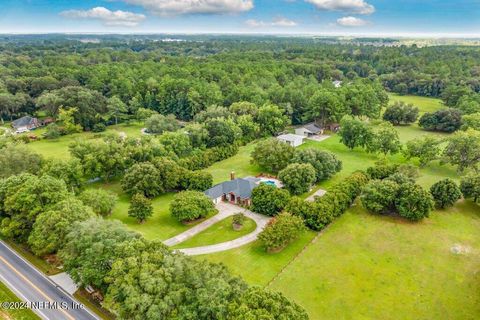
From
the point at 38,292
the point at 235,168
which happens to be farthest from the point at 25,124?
the point at 38,292

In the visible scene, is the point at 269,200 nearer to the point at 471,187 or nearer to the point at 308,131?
the point at 471,187

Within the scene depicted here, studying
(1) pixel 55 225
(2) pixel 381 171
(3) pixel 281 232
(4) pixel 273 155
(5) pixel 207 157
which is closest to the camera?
(1) pixel 55 225

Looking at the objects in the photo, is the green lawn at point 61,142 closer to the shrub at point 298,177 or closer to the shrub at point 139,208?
the shrub at point 139,208

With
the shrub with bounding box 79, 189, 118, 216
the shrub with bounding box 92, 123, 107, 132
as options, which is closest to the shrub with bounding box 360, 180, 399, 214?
the shrub with bounding box 79, 189, 118, 216

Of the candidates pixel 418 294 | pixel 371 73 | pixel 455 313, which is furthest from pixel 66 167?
pixel 371 73

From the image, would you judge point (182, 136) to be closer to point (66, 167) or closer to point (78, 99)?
point (66, 167)
